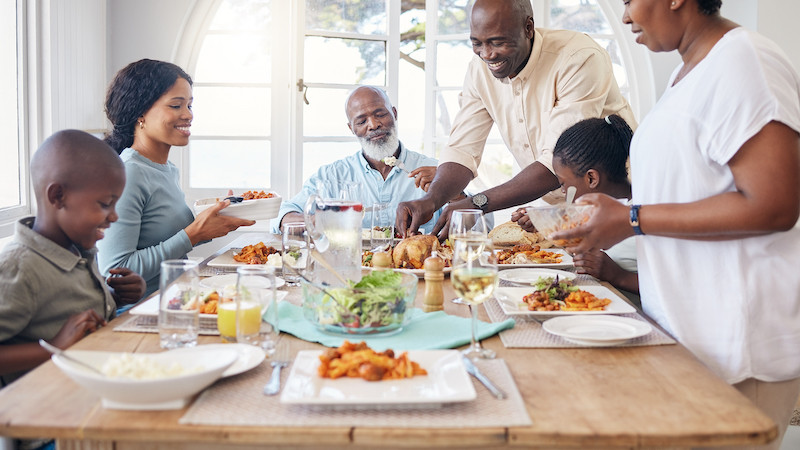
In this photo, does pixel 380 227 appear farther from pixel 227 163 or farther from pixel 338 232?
pixel 227 163

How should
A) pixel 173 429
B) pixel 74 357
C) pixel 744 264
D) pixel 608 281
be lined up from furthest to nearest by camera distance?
pixel 608 281 < pixel 744 264 < pixel 74 357 < pixel 173 429

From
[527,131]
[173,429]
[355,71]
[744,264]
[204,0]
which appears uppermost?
[204,0]

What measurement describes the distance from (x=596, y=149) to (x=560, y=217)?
667 millimetres

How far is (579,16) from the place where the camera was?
5.23 meters

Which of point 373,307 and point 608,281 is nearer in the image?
point 373,307

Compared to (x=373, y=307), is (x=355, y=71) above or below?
above

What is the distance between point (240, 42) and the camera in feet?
16.4

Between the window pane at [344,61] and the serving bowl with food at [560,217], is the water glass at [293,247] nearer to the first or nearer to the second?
the serving bowl with food at [560,217]

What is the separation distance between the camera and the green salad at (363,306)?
165 cm

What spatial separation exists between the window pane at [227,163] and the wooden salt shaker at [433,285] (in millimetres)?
3388

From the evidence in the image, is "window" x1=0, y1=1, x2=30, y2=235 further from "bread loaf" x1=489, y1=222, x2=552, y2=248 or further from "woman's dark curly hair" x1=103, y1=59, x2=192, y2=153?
"bread loaf" x1=489, y1=222, x2=552, y2=248

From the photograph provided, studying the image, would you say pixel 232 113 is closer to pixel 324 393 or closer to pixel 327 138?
pixel 327 138

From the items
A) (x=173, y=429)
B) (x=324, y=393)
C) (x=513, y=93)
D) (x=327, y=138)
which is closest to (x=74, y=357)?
(x=173, y=429)

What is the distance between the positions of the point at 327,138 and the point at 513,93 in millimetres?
2090
